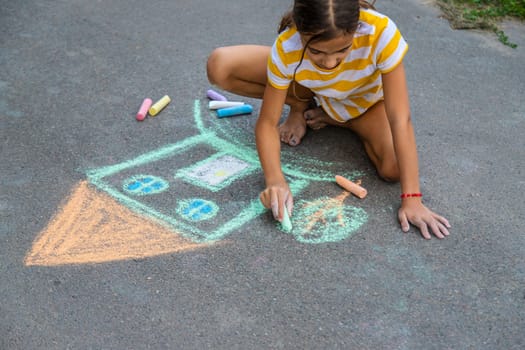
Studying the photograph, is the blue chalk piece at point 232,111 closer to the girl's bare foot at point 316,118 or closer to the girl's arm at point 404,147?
the girl's bare foot at point 316,118

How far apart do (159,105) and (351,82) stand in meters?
1.11

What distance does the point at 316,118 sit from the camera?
2982 mm

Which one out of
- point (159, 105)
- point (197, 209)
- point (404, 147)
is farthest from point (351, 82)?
point (159, 105)

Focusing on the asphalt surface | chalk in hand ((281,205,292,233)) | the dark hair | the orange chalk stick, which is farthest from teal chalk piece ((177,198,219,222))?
the dark hair

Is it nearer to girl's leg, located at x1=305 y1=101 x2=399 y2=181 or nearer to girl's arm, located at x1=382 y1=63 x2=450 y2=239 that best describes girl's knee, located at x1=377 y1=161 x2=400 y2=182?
girl's leg, located at x1=305 y1=101 x2=399 y2=181

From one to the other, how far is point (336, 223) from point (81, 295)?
102cm

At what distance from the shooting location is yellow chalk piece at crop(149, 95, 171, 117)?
3.12 m

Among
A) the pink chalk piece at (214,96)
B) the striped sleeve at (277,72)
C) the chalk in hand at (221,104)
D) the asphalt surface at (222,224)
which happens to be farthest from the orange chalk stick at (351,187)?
the pink chalk piece at (214,96)

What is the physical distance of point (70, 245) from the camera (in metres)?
2.26

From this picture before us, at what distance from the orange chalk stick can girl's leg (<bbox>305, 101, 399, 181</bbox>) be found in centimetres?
15

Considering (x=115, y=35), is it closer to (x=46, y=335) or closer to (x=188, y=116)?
(x=188, y=116)

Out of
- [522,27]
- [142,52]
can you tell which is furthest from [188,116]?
[522,27]

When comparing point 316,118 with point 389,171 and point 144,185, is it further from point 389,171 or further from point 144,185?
point 144,185

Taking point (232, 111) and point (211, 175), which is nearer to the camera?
point (211, 175)
